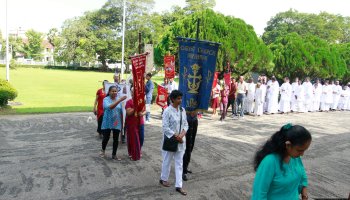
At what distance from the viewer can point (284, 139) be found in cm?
268

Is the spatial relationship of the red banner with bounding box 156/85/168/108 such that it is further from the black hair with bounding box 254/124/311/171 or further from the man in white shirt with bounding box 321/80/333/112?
the man in white shirt with bounding box 321/80/333/112

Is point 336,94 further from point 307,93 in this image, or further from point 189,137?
point 189,137

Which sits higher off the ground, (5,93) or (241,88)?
(241,88)

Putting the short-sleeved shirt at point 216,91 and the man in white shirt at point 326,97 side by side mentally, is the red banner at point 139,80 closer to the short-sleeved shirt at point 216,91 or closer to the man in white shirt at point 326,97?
the short-sleeved shirt at point 216,91

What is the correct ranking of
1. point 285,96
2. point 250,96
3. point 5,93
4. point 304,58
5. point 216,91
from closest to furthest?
1. point 5,93
2. point 216,91
3. point 250,96
4. point 285,96
5. point 304,58

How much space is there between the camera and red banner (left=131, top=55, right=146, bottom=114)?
7.27 m

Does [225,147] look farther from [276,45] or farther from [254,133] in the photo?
[276,45]

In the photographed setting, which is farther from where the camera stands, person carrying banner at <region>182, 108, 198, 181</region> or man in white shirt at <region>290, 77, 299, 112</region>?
man in white shirt at <region>290, 77, 299, 112</region>

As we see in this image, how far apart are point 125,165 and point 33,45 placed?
81076 mm

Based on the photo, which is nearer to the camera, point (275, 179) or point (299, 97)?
point (275, 179)

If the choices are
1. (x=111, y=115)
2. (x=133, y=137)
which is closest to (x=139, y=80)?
(x=111, y=115)

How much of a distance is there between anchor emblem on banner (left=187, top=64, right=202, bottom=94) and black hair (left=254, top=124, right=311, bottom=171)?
371 centimetres

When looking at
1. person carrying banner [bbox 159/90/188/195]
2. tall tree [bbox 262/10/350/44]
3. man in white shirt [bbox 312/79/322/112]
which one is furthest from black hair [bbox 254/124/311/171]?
tall tree [bbox 262/10/350/44]

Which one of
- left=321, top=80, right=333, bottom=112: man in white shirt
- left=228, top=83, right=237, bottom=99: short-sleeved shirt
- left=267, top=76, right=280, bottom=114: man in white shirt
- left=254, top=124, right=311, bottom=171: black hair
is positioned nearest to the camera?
left=254, top=124, right=311, bottom=171: black hair
